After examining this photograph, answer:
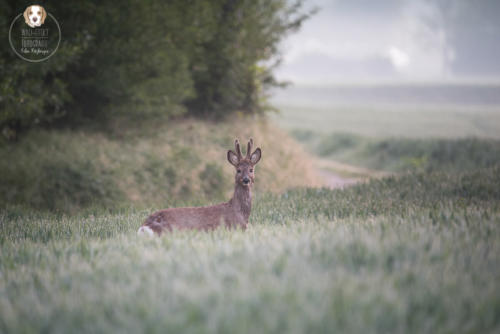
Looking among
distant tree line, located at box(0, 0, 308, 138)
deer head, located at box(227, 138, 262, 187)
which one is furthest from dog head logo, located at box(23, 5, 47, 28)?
deer head, located at box(227, 138, 262, 187)

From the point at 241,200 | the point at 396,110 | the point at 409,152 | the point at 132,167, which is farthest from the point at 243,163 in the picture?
the point at 396,110

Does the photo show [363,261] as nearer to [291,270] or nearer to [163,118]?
[291,270]

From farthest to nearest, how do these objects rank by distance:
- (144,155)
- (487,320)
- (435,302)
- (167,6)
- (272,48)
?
(272,48) → (167,6) → (144,155) → (435,302) → (487,320)

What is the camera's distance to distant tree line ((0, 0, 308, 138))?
444 inches

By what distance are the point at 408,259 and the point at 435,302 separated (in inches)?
33.9

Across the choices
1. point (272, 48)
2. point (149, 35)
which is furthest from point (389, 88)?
point (149, 35)

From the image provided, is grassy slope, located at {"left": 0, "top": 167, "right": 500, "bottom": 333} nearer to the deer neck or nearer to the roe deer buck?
the roe deer buck

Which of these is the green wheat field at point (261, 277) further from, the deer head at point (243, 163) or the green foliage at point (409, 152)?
the green foliage at point (409, 152)

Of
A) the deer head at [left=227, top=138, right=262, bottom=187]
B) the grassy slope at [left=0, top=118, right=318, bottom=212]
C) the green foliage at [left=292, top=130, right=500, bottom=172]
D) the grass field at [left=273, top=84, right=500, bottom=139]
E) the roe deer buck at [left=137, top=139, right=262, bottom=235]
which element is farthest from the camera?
the grass field at [left=273, top=84, right=500, bottom=139]

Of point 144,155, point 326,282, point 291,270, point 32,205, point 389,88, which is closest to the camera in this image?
point 326,282

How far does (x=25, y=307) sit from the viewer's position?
3.43 metres

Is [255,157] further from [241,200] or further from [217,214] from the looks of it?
[217,214]

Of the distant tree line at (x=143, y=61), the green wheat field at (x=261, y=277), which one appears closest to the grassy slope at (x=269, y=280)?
the green wheat field at (x=261, y=277)

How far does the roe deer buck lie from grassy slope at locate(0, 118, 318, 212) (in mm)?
3727
